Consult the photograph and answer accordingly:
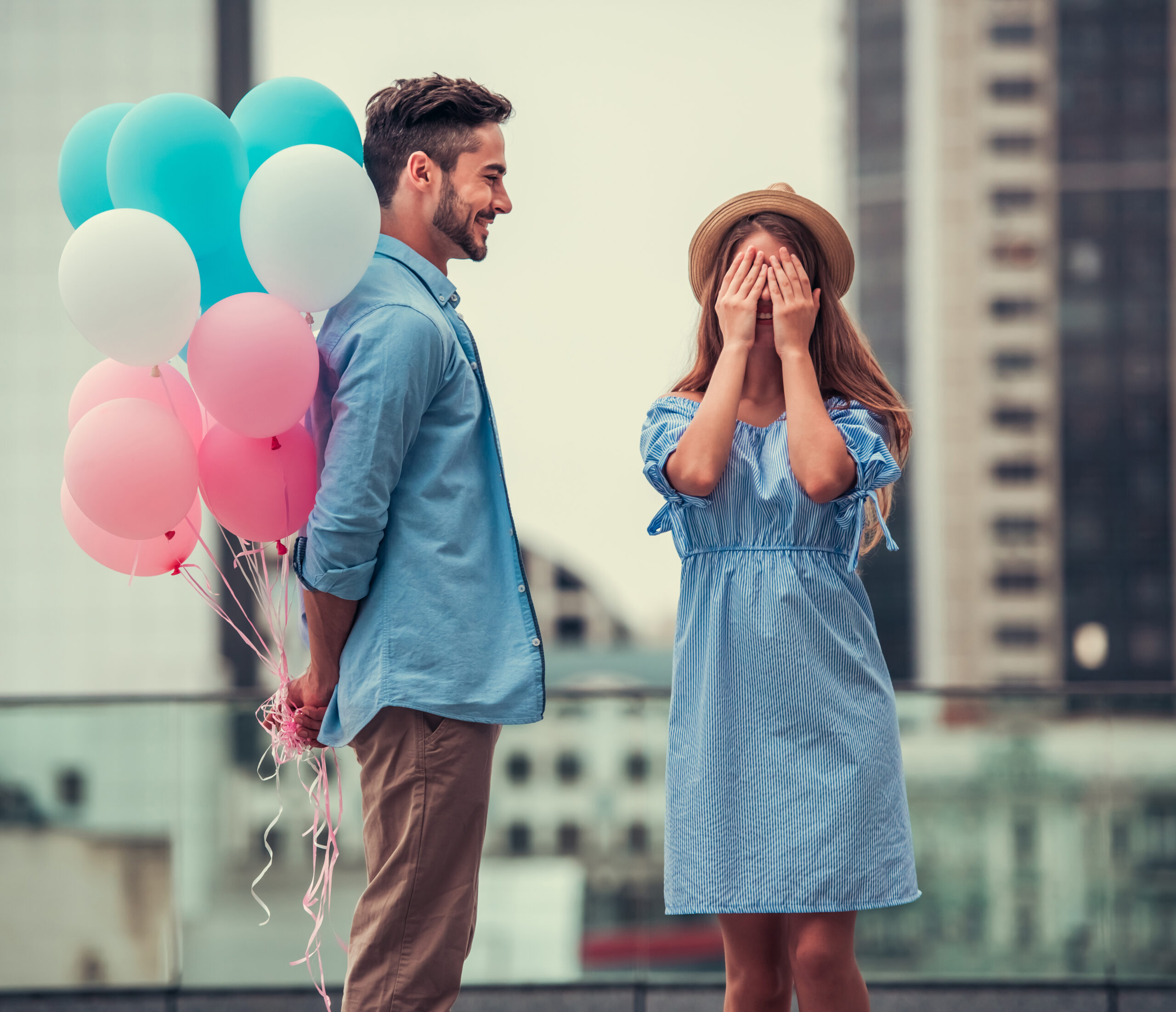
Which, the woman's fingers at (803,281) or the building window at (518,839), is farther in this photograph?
the building window at (518,839)

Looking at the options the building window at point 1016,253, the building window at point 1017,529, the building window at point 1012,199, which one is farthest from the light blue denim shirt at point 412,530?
the building window at point 1012,199

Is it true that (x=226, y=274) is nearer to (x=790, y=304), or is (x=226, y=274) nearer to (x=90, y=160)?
(x=90, y=160)

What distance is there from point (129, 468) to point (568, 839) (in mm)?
1757

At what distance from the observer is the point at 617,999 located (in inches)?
105

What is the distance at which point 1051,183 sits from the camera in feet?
161

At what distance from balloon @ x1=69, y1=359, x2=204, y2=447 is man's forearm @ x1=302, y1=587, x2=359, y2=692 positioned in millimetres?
251

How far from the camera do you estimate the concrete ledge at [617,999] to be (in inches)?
104

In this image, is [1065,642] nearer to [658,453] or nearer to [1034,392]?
[1034,392]

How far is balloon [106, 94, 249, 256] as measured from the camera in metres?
1.37

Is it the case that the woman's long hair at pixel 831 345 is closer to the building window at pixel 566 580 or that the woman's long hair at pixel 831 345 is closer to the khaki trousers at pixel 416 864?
the khaki trousers at pixel 416 864

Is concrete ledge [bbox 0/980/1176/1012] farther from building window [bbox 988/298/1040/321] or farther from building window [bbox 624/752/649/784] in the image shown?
building window [bbox 988/298/1040/321]

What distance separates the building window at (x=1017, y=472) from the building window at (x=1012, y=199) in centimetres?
1057

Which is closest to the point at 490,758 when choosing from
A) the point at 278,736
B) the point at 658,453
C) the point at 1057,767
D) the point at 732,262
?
the point at 278,736

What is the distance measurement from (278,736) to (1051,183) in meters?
53.1
